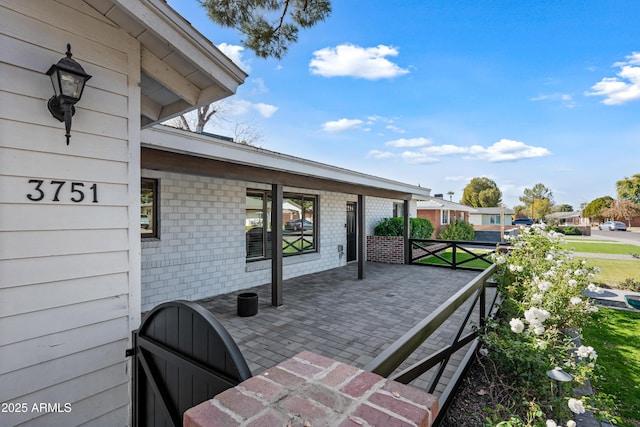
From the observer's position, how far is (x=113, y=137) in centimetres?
200

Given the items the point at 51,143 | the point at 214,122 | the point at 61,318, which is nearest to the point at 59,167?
the point at 51,143

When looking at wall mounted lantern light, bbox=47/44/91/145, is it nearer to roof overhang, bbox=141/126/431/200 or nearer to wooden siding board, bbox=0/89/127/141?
wooden siding board, bbox=0/89/127/141

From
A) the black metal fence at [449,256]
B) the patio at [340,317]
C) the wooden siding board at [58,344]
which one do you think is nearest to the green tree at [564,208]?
the black metal fence at [449,256]

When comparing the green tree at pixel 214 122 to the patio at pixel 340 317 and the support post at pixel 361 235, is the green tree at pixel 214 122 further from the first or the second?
the patio at pixel 340 317

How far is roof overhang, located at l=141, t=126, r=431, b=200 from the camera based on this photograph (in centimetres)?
367

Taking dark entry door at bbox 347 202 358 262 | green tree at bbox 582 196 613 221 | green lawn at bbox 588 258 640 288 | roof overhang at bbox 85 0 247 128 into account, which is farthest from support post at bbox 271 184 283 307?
green tree at bbox 582 196 613 221

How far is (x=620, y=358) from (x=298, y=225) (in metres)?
6.50

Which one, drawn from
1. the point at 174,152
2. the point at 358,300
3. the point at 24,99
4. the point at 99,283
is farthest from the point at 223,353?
the point at 358,300

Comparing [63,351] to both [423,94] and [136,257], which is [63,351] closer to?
[136,257]

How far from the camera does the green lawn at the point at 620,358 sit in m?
2.98

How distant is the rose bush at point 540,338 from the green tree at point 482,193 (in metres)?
47.4

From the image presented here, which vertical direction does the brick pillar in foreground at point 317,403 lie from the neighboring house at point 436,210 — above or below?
below

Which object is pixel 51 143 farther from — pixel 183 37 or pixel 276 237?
pixel 276 237

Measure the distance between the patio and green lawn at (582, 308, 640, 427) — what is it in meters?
1.45
